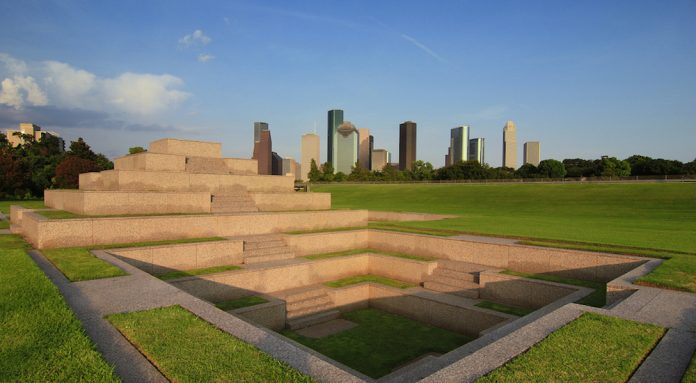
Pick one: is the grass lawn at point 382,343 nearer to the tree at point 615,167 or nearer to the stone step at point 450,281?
the stone step at point 450,281

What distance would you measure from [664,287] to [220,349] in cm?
914

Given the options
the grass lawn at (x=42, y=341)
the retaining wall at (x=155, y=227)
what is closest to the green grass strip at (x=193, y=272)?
the retaining wall at (x=155, y=227)

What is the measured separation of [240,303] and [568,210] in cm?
2918

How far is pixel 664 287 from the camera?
8344 millimetres

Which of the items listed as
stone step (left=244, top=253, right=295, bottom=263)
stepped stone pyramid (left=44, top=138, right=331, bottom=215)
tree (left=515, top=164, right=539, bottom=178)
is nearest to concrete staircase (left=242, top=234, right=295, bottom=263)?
stone step (left=244, top=253, right=295, bottom=263)

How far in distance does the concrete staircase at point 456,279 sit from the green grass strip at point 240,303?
6.29 meters

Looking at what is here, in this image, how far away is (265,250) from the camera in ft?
51.9

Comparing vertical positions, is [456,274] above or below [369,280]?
above

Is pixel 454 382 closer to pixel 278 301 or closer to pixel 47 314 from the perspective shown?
pixel 47 314

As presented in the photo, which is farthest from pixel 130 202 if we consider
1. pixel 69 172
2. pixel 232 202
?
pixel 69 172

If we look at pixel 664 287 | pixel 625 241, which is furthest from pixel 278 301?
pixel 625 241

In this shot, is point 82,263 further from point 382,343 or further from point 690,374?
point 690,374

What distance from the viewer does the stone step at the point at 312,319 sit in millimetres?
12328

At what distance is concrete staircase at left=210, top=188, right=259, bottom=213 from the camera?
1939 centimetres
